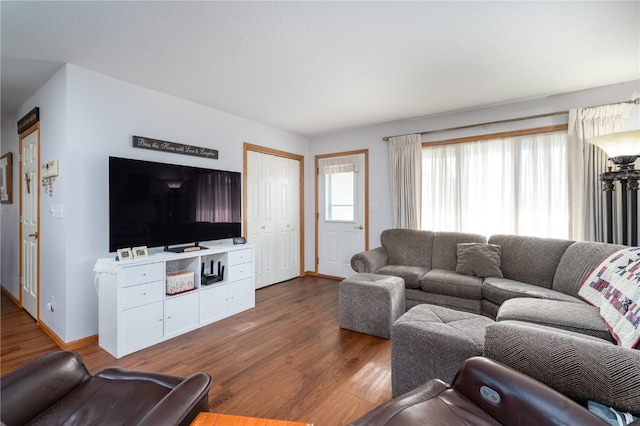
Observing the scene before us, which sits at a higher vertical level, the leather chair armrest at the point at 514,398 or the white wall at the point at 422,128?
the white wall at the point at 422,128

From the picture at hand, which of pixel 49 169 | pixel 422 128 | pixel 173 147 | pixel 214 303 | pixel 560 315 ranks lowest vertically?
pixel 214 303

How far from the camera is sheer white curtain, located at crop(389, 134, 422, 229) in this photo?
3.93 m

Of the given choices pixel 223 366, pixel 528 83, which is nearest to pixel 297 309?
pixel 223 366

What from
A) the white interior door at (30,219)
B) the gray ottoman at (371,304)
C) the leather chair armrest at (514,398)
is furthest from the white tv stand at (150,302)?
the leather chair armrest at (514,398)

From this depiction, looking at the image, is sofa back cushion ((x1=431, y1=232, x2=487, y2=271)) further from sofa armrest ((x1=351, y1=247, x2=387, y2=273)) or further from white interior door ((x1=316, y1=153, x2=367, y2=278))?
white interior door ((x1=316, y1=153, x2=367, y2=278))

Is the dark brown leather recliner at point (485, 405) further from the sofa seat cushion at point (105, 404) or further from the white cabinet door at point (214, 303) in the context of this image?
the white cabinet door at point (214, 303)

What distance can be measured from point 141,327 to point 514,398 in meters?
2.67

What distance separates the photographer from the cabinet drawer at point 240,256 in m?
3.20

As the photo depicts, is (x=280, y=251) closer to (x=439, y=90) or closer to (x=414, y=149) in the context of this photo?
(x=414, y=149)

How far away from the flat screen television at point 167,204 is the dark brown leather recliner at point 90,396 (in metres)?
1.53

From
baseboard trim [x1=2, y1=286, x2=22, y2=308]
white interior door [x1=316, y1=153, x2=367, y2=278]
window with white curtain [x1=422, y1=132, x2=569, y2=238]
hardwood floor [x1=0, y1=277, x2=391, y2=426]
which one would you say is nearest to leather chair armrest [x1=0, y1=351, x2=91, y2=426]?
hardwood floor [x1=0, y1=277, x2=391, y2=426]

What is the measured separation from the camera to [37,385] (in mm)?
1066

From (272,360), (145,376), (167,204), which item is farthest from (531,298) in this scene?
(167,204)

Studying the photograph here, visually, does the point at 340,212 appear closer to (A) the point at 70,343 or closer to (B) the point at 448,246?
(B) the point at 448,246
